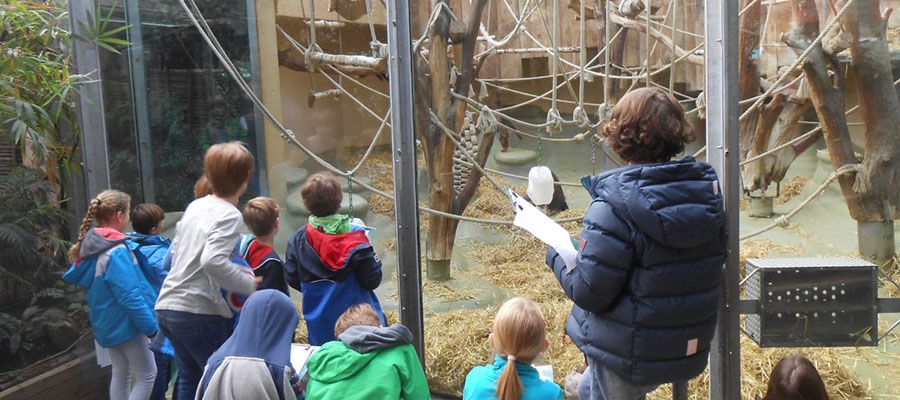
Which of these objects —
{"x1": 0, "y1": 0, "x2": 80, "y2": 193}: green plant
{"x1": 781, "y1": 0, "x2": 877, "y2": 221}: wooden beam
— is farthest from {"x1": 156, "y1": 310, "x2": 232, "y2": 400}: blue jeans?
{"x1": 781, "y1": 0, "x2": 877, "y2": 221}: wooden beam

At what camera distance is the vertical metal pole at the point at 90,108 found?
11.8 feet

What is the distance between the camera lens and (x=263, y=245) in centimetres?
286

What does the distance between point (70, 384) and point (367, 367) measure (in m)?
2.18

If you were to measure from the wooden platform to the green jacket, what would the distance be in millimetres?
1992

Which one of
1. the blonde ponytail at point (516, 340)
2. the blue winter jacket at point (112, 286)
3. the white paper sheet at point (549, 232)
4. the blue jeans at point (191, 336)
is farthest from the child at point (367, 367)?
the blue winter jacket at point (112, 286)

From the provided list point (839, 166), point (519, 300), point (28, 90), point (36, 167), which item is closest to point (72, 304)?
point (36, 167)

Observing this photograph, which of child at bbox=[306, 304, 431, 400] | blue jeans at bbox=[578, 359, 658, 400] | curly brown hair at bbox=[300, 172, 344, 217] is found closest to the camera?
blue jeans at bbox=[578, 359, 658, 400]

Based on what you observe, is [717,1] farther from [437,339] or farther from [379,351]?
[437,339]

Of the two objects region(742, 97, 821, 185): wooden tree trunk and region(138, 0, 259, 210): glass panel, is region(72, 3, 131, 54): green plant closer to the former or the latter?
region(138, 0, 259, 210): glass panel

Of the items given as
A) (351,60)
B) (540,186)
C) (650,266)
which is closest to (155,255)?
(351,60)

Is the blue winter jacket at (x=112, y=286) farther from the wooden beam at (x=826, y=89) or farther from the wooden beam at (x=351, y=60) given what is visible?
the wooden beam at (x=826, y=89)

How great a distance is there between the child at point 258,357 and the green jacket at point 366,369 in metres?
0.09

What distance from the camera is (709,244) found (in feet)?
6.31

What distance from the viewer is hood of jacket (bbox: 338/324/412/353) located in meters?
2.09
